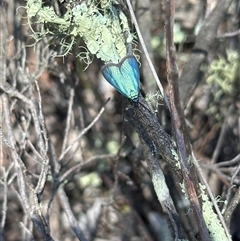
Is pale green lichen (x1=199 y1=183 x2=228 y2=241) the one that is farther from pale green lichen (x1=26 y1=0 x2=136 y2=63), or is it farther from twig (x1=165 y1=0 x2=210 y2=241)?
pale green lichen (x1=26 y1=0 x2=136 y2=63)

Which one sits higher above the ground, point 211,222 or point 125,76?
point 125,76

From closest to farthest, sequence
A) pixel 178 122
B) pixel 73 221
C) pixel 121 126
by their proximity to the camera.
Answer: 1. pixel 178 122
2. pixel 73 221
3. pixel 121 126

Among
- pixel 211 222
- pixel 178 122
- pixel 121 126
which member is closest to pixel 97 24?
pixel 178 122

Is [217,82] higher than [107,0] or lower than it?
lower

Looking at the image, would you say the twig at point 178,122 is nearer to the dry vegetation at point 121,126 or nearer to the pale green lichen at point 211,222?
the pale green lichen at point 211,222

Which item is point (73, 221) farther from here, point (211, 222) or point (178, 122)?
point (178, 122)

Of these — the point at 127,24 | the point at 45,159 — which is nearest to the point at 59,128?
Result: the point at 45,159

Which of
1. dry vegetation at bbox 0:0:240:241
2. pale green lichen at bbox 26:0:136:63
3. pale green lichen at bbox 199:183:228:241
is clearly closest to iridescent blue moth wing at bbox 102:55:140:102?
pale green lichen at bbox 26:0:136:63

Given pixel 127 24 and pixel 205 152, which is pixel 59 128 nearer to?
pixel 205 152
